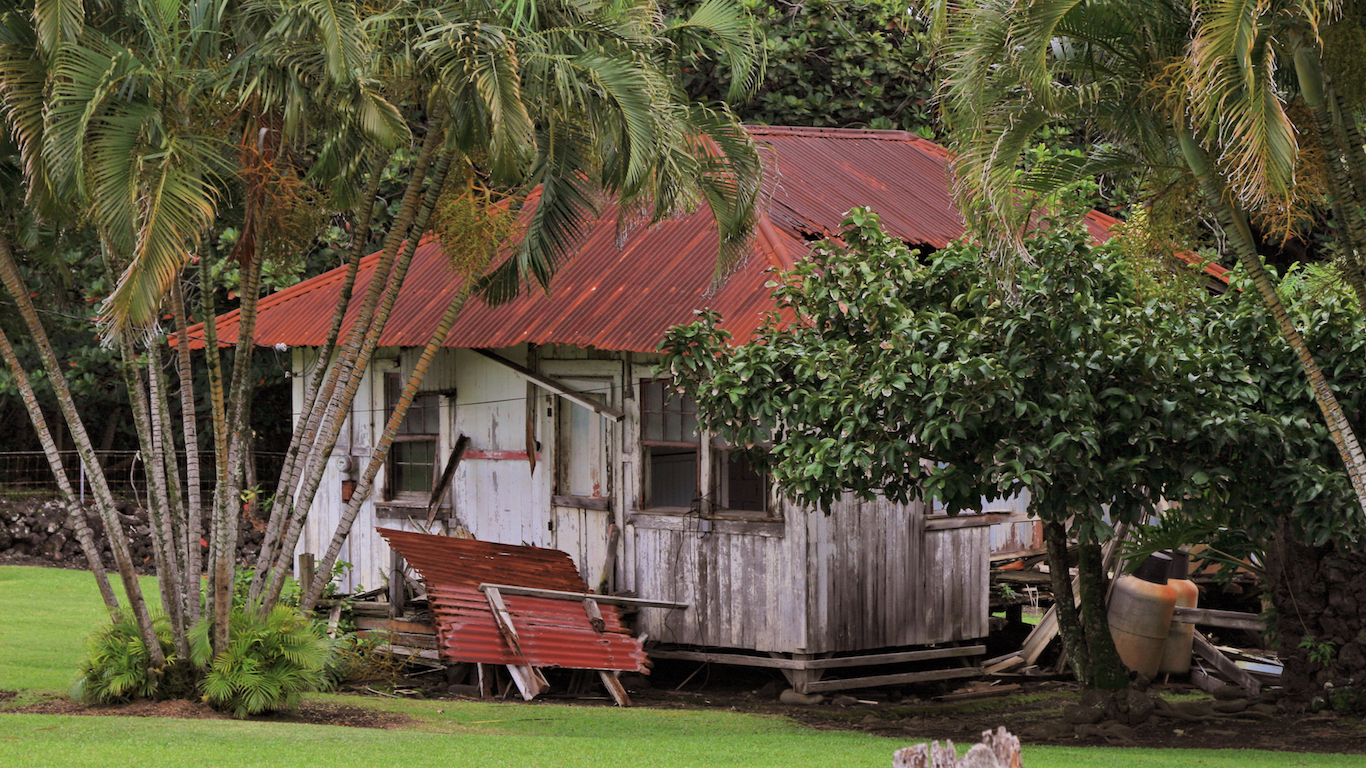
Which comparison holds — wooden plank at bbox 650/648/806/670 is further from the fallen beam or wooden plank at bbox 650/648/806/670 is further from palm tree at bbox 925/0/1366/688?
palm tree at bbox 925/0/1366/688

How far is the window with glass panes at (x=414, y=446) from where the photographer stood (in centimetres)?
1692

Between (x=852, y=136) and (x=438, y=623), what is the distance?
8.60 metres

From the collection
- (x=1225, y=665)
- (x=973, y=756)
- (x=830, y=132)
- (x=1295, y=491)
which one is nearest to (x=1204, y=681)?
(x=1225, y=665)

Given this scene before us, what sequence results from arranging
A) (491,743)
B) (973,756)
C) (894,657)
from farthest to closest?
1. (894,657)
2. (491,743)
3. (973,756)

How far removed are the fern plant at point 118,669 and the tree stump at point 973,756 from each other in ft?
27.2

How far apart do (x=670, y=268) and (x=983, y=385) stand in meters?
5.19

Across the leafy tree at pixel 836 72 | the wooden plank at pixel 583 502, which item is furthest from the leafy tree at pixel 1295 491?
the leafy tree at pixel 836 72

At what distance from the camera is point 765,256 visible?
1399 cm

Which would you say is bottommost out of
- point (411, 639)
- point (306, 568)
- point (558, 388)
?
point (411, 639)

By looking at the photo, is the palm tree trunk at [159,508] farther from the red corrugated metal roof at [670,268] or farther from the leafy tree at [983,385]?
the leafy tree at [983,385]

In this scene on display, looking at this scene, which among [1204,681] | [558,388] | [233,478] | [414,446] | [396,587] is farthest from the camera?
[414,446]

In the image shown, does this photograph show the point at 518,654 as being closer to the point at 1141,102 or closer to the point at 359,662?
the point at 359,662

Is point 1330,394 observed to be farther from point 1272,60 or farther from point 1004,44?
point 1004,44

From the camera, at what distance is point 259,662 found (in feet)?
37.3
